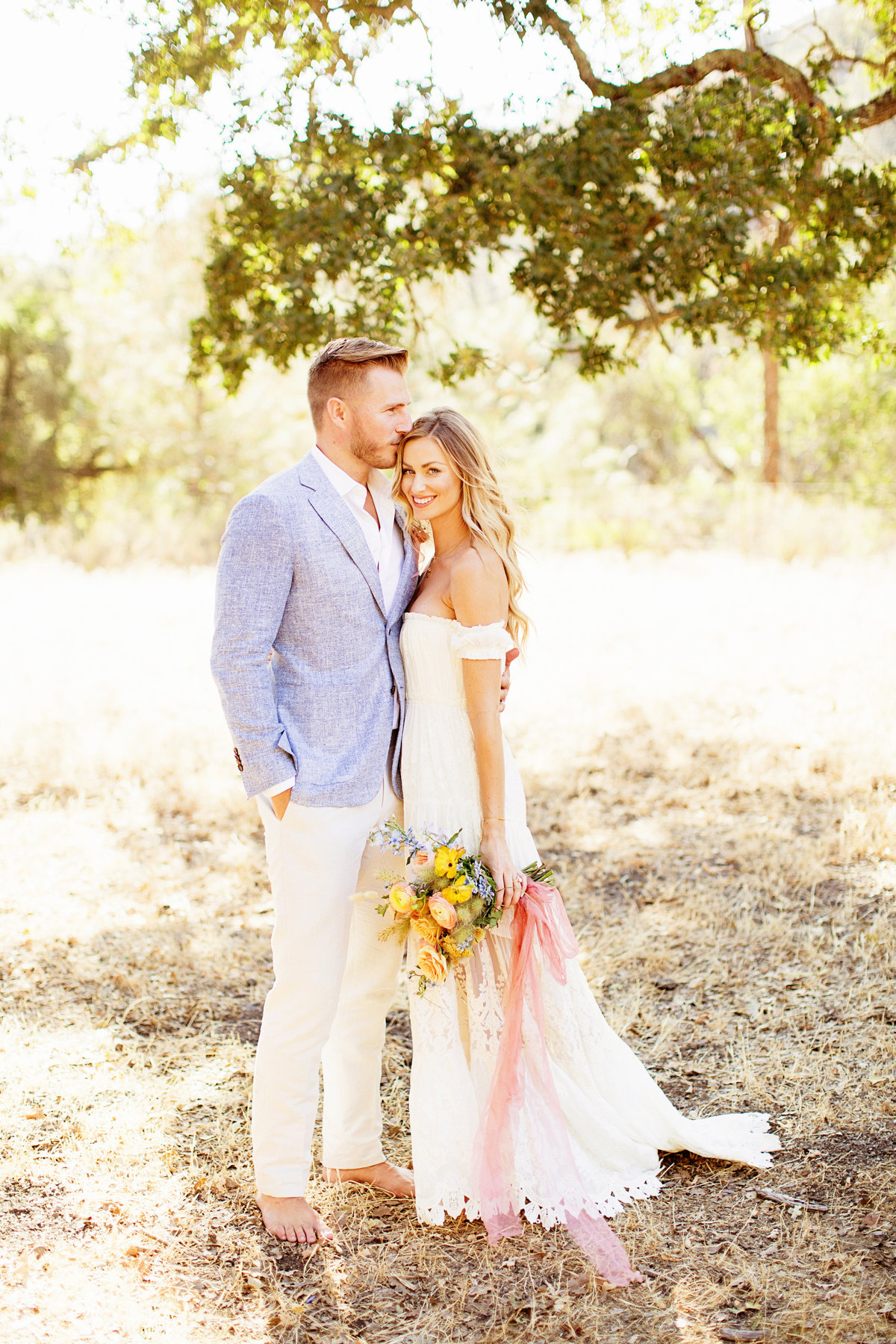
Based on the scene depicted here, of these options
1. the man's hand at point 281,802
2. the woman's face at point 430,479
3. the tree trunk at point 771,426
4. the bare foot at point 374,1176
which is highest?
the tree trunk at point 771,426

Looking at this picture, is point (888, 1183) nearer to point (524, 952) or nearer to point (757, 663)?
point (524, 952)

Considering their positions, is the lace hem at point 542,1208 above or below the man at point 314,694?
below

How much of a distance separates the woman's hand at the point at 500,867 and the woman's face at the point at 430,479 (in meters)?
0.86

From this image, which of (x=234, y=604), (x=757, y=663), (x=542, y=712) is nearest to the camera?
(x=234, y=604)

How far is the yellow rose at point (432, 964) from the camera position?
2.75 meters

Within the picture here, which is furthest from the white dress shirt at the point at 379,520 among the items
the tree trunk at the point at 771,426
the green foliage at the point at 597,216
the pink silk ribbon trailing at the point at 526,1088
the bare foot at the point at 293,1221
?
the tree trunk at the point at 771,426

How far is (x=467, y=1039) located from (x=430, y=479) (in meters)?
1.53

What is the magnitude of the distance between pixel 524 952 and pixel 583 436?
78.5 feet

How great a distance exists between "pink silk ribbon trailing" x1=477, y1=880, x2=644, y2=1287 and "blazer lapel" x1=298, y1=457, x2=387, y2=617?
3.08 ft

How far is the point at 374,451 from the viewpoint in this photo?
2.88 m

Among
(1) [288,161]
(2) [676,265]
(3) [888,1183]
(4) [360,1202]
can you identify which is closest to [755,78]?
(2) [676,265]

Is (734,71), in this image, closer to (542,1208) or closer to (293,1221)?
(542,1208)

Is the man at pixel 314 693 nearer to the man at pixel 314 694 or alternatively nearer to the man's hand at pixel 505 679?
the man at pixel 314 694

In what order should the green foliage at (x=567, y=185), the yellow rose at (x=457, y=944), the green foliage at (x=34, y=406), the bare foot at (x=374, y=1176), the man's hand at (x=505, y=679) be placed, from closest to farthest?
the yellow rose at (x=457, y=944) → the man's hand at (x=505, y=679) → the bare foot at (x=374, y=1176) → the green foliage at (x=567, y=185) → the green foliage at (x=34, y=406)
